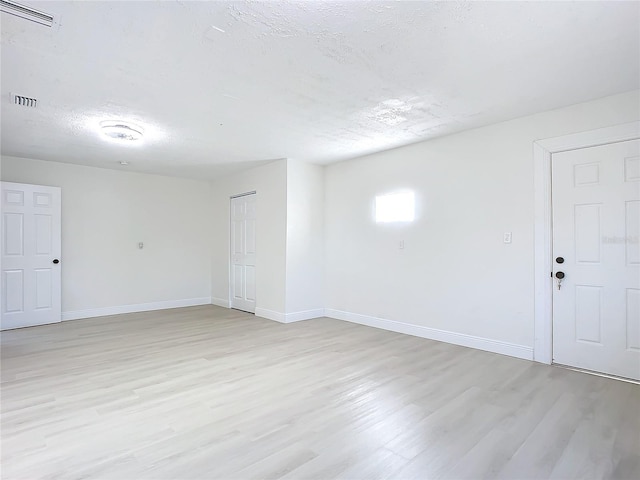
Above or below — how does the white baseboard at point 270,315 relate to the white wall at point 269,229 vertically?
below

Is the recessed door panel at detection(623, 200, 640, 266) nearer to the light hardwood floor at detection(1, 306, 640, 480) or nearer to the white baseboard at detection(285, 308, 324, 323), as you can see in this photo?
the light hardwood floor at detection(1, 306, 640, 480)

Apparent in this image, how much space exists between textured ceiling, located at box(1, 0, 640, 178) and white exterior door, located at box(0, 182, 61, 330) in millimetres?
1262

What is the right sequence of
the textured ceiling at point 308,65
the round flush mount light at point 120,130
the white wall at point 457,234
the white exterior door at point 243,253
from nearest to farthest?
1. the textured ceiling at point 308,65
2. the white wall at point 457,234
3. the round flush mount light at point 120,130
4. the white exterior door at point 243,253

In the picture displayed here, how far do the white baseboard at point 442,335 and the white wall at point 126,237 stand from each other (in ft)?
10.9

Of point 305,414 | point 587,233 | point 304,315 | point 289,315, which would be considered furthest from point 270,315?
point 587,233

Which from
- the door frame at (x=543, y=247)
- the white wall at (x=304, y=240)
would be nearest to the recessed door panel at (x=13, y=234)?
the white wall at (x=304, y=240)

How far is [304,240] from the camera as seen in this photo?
18.5 feet

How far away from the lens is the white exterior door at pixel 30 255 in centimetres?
501

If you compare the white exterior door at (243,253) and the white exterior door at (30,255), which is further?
the white exterior door at (243,253)

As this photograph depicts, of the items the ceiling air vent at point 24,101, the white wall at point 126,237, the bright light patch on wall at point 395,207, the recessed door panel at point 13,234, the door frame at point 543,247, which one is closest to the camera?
the ceiling air vent at point 24,101

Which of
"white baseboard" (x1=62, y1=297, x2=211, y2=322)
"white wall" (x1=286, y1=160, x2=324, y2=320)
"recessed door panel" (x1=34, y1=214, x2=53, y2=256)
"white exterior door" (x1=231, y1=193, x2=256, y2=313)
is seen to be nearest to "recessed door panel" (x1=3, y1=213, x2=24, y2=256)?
"recessed door panel" (x1=34, y1=214, x2=53, y2=256)

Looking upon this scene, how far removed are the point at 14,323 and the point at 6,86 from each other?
3.75 m

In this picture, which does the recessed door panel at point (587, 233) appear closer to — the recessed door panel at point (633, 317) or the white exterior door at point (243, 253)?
the recessed door panel at point (633, 317)

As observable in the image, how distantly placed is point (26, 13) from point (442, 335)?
466 cm
